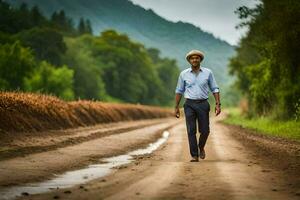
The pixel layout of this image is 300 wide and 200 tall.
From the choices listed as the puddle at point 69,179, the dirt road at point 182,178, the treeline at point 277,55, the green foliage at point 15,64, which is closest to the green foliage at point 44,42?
the green foliage at point 15,64

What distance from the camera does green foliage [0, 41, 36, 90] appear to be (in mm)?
80875

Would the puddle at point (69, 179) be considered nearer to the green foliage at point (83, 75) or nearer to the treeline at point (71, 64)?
the treeline at point (71, 64)

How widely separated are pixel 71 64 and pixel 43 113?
77434mm

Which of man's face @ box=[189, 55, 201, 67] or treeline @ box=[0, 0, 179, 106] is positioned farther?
treeline @ box=[0, 0, 179, 106]

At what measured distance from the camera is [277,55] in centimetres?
3169

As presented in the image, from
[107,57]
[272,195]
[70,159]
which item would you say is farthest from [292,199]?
[107,57]

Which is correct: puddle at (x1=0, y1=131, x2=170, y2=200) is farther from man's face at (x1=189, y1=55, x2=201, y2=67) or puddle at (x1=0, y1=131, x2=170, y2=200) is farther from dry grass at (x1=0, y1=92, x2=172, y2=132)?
dry grass at (x1=0, y1=92, x2=172, y2=132)

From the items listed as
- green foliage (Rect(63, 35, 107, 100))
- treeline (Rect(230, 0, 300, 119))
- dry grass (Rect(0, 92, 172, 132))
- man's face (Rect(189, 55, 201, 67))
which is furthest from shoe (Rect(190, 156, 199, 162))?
green foliage (Rect(63, 35, 107, 100))

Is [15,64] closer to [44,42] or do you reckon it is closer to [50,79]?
[50,79]

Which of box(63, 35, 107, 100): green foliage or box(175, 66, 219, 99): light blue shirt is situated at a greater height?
box(63, 35, 107, 100): green foliage

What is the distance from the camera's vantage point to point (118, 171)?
35.8ft

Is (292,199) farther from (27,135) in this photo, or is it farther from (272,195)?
(27,135)

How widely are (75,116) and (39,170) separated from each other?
841 inches

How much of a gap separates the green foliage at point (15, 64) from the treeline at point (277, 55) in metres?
45.5
